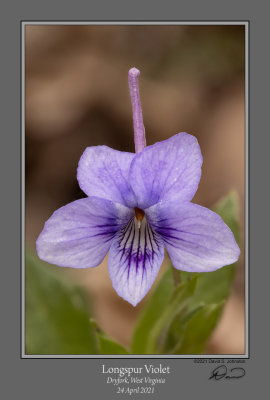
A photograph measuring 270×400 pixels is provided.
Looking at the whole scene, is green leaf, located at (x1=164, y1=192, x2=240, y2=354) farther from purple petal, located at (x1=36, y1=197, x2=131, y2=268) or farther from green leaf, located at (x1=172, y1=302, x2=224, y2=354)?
purple petal, located at (x1=36, y1=197, x2=131, y2=268)

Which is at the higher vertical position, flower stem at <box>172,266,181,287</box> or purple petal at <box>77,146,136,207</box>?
purple petal at <box>77,146,136,207</box>

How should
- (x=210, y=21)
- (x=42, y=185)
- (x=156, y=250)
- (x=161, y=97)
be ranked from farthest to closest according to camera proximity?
(x=161, y=97)
(x=42, y=185)
(x=210, y=21)
(x=156, y=250)

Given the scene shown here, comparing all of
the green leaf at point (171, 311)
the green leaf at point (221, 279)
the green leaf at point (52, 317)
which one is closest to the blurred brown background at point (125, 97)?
the green leaf at point (52, 317)

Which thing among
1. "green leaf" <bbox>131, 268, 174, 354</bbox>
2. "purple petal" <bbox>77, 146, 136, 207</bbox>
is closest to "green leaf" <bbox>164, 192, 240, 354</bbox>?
"green leaf" <bbox>131, 268, 174, 354</bbox>

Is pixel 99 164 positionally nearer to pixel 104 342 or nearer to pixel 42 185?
pixel 104 342

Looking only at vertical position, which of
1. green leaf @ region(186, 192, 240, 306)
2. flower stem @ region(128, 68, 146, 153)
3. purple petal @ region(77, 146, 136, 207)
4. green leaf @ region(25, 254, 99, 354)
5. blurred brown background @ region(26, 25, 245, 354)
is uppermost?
blurred brown background @ region(26, 25, 245, 354)

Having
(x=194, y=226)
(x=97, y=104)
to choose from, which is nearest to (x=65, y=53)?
(x=97, y=104)
